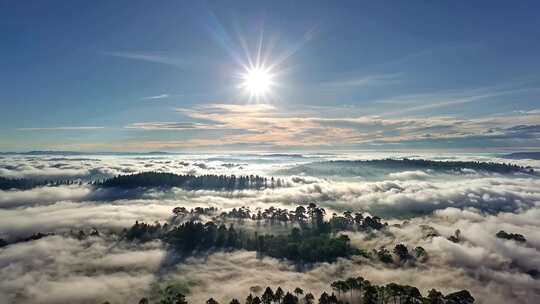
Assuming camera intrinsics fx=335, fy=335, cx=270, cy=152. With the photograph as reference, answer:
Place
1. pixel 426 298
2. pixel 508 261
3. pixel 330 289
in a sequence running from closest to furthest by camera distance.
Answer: pixel 426 298 → pixel 330 289 → pixel 508 261

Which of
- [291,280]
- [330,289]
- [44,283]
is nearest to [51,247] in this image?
[44,283]

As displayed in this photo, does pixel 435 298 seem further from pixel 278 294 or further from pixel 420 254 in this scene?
pixel 278 294

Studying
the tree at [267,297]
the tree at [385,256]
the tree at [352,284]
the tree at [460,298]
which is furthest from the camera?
the tree at [385,256]

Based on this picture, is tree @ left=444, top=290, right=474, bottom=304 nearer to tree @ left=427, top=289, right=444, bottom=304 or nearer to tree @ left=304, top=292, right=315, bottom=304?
tree @ left=427, top=289, right=444, bottom=304

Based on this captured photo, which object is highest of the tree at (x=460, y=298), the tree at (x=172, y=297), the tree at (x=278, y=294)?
the tree at (x=460, y=298)

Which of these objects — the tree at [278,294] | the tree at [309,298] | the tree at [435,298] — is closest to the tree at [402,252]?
the tree at [435,298]

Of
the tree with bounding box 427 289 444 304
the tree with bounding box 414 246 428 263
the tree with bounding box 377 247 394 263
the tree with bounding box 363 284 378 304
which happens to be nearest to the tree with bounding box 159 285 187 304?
the tree with bounding box 363 284 378 304

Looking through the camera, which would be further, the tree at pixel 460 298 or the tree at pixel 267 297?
A: the tree at pixel 267 297

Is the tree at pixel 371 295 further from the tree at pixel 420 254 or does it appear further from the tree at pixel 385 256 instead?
the tree at pixel 420 254

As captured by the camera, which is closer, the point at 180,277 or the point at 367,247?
the point at 180,277

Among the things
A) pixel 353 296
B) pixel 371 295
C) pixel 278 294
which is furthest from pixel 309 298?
pixel 371 295

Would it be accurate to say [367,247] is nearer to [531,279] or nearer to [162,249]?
[531,279]
